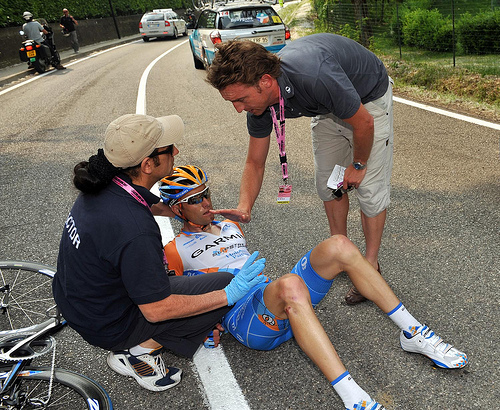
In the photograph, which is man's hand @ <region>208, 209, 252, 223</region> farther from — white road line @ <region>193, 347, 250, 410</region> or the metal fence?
the metal fence

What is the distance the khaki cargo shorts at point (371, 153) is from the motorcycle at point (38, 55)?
657 inches

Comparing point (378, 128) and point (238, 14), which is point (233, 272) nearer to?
point (378, 128)

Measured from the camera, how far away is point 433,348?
2.86 meters

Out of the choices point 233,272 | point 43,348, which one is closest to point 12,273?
point 43,348

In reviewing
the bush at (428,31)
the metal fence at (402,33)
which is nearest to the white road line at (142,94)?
the metal fence at (402,33)

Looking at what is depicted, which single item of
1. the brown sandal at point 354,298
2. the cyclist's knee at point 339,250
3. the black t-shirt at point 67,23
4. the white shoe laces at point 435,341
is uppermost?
the black t-shirt at point 67,23

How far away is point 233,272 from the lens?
129 inches

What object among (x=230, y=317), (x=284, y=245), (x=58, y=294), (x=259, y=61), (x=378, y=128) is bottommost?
(x=284, y=245)

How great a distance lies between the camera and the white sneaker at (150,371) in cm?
294

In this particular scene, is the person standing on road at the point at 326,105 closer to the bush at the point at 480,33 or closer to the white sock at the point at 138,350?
the white sock at the point at 138,350

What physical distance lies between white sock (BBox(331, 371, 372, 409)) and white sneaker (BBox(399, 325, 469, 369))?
569 millimetres

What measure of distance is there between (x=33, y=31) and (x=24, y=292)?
1637cm

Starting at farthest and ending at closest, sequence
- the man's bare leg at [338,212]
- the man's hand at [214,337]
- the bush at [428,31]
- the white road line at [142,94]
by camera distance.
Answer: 1. the bush at [428,31]
2. the white road line at [142,94]
3. the man's bare leg at [338,212]
4. the man's hand at [214,337]

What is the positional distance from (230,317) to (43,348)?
1.13 m
